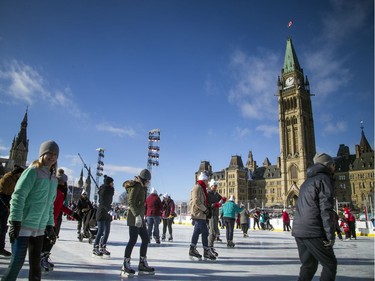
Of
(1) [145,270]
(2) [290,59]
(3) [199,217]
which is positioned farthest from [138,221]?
(2) [290,59]

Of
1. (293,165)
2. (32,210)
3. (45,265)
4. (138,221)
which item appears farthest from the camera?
(293,165)

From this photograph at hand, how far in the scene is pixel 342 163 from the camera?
86188 millimetres

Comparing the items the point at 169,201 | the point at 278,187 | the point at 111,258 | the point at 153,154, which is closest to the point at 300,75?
the point at 278,187

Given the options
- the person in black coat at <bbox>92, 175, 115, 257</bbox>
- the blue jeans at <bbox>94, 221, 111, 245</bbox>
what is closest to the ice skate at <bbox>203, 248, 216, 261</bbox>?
the person in black coat at <bbox>92, 175, 115, 257</bbox>

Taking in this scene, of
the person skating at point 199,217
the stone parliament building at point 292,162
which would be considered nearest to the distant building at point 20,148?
the stone parliament building at point 292,162

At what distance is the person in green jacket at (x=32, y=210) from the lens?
2.70 m

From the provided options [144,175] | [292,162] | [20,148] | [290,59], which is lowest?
[144,175]

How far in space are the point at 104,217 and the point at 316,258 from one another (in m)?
4.92

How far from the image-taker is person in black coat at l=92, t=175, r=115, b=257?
21.7 ft

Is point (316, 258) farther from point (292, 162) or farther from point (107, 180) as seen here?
point (292, 162)

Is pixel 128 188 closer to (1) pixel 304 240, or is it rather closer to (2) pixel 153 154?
(1) pixel 304 240

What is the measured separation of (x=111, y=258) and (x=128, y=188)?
227 cm

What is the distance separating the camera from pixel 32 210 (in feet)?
9.68

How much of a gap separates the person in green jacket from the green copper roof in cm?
9706
